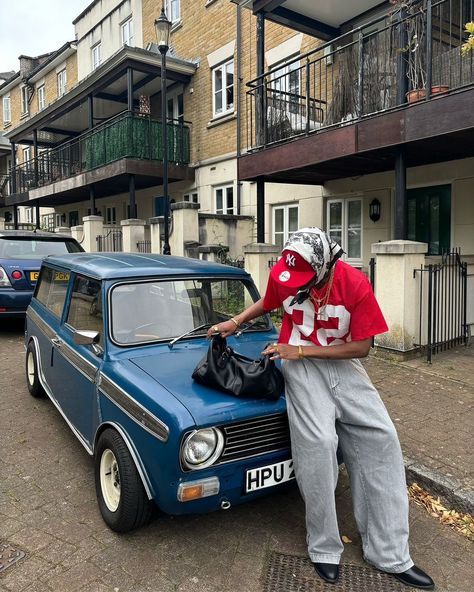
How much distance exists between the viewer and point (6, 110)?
3012cm

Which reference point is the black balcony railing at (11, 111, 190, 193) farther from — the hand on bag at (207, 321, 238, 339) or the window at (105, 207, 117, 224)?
the hand on bag at (207, 321, 238, 339)

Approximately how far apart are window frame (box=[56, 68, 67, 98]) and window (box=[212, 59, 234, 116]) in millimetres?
12187

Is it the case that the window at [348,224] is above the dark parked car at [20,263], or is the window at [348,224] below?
above

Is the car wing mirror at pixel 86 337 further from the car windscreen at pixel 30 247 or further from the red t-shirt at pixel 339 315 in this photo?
the car windscreen at pixel 30 247

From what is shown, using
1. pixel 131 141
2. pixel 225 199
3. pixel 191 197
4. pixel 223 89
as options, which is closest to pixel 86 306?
pixel 225 199

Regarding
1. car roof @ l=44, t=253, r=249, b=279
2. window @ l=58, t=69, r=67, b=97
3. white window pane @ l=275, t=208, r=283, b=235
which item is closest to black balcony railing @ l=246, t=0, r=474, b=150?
white window pane @ l=275, t=208, r=283, b=235

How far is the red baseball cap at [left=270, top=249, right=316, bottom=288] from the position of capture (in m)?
2.39

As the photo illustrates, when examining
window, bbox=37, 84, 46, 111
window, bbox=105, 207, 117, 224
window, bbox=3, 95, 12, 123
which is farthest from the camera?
window, bbox=3, 95, 12, 123

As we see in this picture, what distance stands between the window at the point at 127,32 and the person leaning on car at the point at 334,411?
60.0 feet

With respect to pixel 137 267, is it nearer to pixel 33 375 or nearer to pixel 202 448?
pixel 202 448

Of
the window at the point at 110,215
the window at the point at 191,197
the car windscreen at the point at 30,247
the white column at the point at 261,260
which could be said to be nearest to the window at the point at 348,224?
the white column at the point at 261,260

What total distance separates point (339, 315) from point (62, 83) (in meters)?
24.7

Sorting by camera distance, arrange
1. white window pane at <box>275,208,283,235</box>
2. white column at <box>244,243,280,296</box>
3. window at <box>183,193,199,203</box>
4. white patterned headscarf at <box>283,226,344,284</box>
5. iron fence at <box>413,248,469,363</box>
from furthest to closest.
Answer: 1. window at <box>183,193,199,203</box>
2. white window pane at <box>275,208,283,235</box>
3. white column at <box>244,243,280,296</box>
4. iron fence at <box>413,248,469,363</box>
5. white patterned headscarf at <box>283,226,344,284</box>

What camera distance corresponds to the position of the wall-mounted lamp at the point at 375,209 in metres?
9.23
